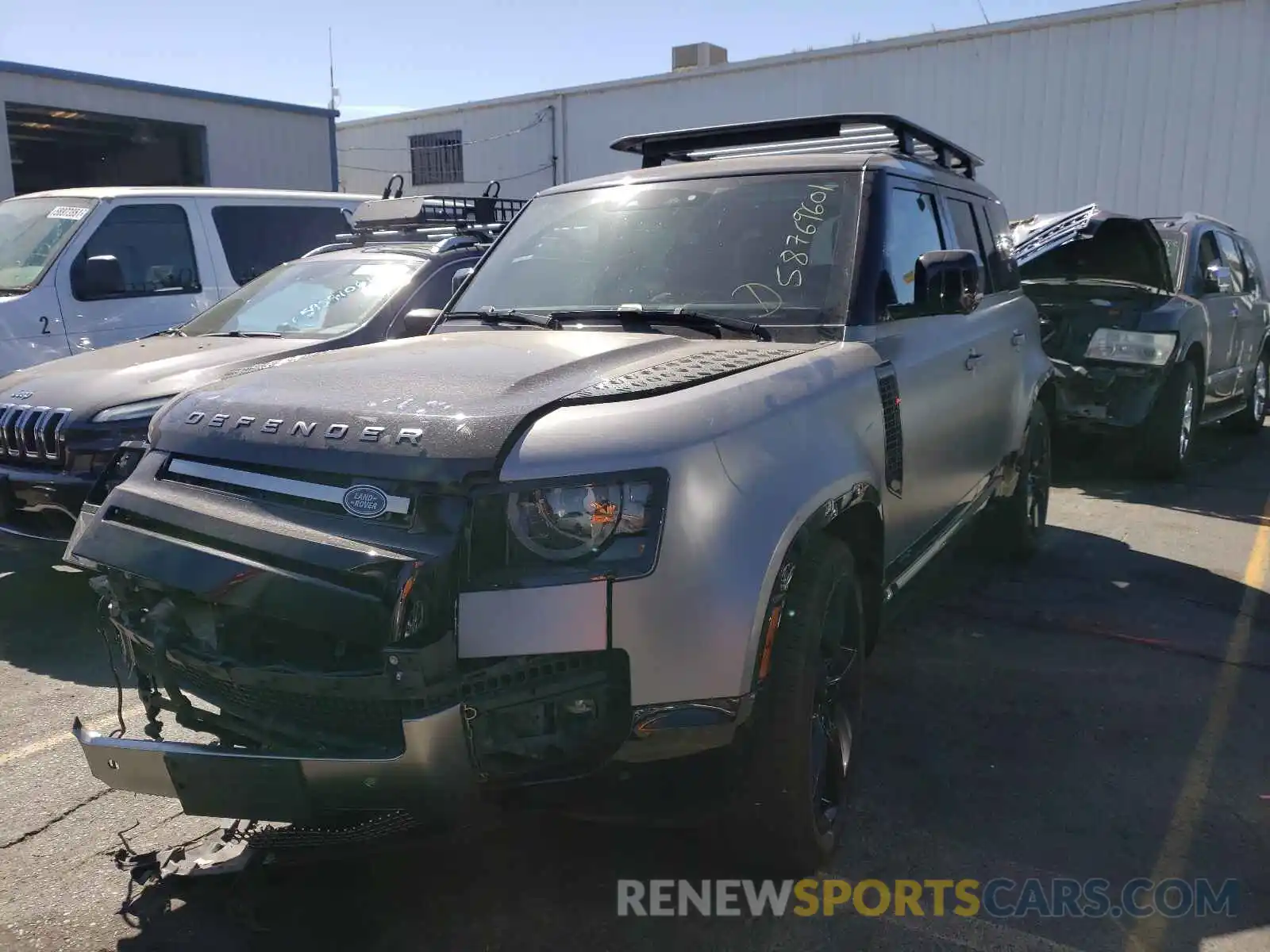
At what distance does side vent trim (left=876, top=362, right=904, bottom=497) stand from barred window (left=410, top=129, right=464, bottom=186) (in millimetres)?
19696

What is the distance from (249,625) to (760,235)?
216 cm

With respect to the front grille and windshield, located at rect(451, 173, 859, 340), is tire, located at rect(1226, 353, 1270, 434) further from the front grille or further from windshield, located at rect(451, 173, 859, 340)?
the front grille

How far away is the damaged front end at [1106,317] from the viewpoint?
7480 mm

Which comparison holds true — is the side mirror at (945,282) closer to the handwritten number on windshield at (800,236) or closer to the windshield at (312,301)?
the handwritten number on windshield at (800,236)

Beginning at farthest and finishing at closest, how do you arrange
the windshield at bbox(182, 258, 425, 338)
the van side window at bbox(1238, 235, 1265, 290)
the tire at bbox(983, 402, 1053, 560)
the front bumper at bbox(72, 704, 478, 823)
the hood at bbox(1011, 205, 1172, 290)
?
the van side window at bbox(1238, 235, 1265, 290)
the hood at bbox(1011, 205, 1172, 290)
the windshield at bbox(182, 258, 425, 338)
the tire at bbox(983, 402, 1053, 560)
the front bumper at bbox(72, 704, 478, 823)

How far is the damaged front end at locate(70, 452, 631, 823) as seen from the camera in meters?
2.14

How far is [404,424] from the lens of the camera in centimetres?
231

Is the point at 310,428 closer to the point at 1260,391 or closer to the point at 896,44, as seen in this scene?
the point at 1260,391

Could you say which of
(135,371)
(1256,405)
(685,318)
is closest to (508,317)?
(685,318)

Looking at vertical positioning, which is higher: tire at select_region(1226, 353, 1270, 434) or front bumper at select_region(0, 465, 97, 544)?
front bumper at select_region(0, 465, 97, 544)

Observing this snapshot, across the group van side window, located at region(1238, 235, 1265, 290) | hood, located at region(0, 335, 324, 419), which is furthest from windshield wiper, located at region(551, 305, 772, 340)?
van side window, located at region(1238, 235, 1265, 290)

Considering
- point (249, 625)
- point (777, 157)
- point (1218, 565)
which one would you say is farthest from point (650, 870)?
point (1218, 565)

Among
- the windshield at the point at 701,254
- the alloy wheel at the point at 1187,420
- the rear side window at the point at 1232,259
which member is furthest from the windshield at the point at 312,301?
the rear side window at the point at 1232,259

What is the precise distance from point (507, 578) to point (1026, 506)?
4181mm
